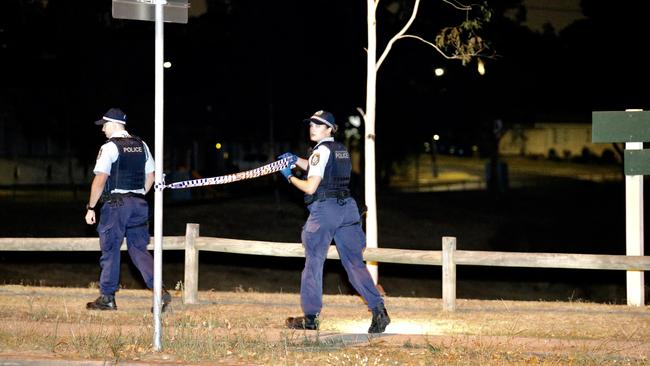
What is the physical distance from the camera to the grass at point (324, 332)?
318 inches

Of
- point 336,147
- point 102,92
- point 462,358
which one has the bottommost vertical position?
point 462,358

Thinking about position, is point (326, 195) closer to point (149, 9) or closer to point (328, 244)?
point (328, 244)

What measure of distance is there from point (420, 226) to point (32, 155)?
102 ft

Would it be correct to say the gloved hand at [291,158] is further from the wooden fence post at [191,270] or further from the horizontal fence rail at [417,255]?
the wooden fence post at [191,270]

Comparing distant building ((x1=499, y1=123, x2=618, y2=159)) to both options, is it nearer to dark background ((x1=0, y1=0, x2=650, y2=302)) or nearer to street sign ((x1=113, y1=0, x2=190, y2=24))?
dark background ((x1=0, y1=0, x2=650, y2=302))

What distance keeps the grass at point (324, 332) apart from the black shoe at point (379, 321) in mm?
140

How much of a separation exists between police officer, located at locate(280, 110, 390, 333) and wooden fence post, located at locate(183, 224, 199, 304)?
2747mm

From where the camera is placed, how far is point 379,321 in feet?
30.8

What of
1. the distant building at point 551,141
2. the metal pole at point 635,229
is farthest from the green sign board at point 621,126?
the distant building at point 551,141

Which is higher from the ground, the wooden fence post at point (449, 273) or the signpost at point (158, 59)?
the signpost at point (158, 59)

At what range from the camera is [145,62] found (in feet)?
135

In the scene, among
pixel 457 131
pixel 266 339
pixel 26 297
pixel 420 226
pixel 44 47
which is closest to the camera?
pixel 266 339

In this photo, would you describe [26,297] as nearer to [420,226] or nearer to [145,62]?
[420,226]

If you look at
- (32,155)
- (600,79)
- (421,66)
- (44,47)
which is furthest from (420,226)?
(32,155)
